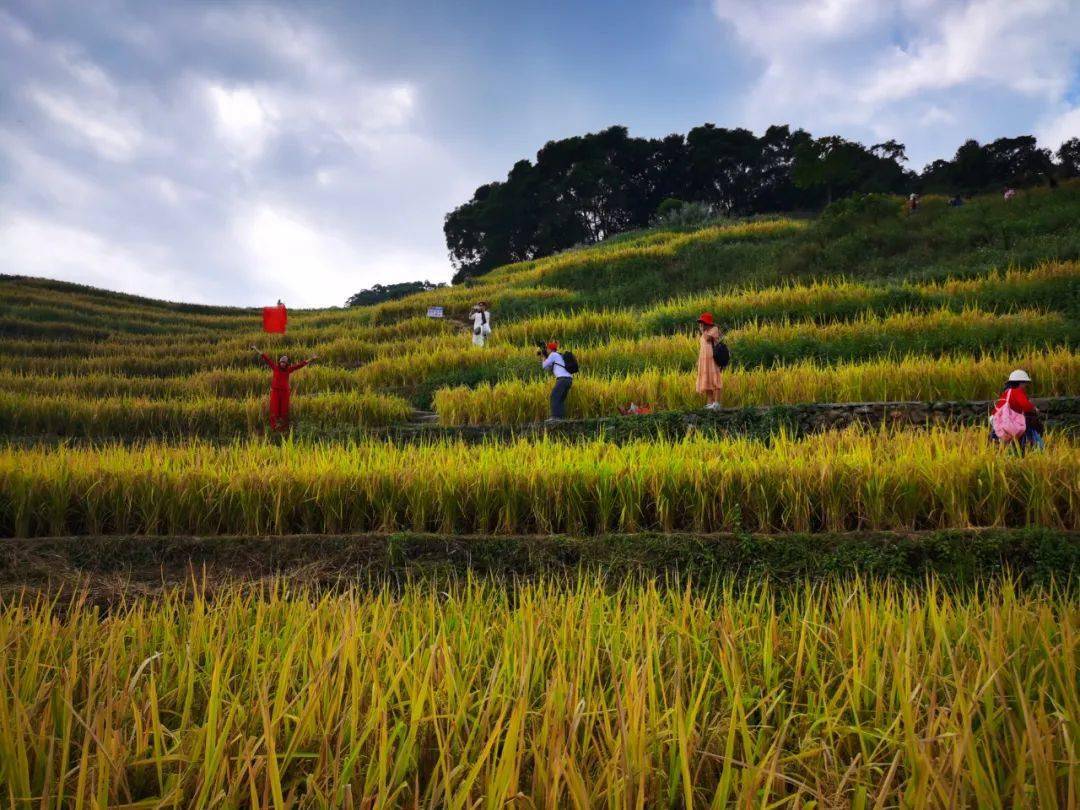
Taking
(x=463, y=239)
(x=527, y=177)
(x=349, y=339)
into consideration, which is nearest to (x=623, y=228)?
(x=527, y=177)

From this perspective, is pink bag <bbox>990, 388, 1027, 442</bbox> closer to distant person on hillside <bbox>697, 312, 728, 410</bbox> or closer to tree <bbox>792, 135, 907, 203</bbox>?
distant person on hillside <bbox>697, 312, 728, 410</bbox>

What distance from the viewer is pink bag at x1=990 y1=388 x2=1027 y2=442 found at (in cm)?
507

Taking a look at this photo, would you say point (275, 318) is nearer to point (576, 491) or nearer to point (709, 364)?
point (709, 364)

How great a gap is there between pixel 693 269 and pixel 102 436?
571 inches

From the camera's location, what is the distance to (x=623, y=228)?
1882 inches

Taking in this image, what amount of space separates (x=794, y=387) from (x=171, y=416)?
833cm

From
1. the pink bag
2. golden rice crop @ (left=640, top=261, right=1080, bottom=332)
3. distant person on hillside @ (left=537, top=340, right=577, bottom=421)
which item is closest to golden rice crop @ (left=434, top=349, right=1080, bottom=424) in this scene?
distant person on hillside @ (left=537, top=340, right=577, bottom=421)

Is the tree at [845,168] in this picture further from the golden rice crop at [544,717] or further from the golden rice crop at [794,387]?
the golden rice crop at [544,717]

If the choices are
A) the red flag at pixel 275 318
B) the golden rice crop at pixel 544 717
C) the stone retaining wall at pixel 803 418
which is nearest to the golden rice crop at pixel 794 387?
the stone retaining wall at pixel 803 418

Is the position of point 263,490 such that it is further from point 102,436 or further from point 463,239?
point 463,239

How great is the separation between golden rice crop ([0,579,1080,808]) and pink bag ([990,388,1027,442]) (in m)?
3.58

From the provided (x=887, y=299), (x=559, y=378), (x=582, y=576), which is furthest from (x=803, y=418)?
(x=887, y=299)

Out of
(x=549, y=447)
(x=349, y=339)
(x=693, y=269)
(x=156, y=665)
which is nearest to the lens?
(x=156, y=665)

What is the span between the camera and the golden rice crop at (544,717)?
1.25m
